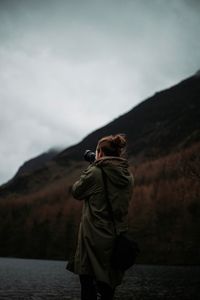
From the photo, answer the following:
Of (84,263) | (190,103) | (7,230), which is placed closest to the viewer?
(84,263)

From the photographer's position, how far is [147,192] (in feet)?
356

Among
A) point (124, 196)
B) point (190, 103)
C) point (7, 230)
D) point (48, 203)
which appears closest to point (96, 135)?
point (190, 103)

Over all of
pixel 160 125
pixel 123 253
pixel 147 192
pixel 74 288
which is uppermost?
pixel 160 125

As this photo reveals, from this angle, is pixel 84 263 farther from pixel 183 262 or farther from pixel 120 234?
pixel 183 262

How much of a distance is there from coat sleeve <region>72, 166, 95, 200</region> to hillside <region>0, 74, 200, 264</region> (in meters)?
58.7

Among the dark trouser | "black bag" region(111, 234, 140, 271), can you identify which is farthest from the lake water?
"black bag" region(111, 234, 140, 271)

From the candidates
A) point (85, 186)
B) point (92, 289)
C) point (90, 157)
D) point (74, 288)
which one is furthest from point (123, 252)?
point (74, 288)

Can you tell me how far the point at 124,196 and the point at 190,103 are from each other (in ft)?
545

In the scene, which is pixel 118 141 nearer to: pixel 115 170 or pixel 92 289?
pixel 115 170

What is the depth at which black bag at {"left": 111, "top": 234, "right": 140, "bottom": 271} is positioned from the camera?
4.40 metres

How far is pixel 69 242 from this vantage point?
91.4 metres

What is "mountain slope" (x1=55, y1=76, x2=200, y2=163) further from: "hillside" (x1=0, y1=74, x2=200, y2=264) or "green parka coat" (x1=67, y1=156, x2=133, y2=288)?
"green parka coat" (x1=67, y1=156, x2=133, y2=288)

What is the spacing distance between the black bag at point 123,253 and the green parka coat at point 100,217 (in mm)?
54

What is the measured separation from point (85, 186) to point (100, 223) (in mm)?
430
